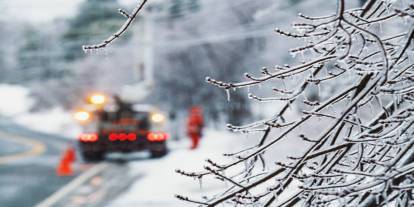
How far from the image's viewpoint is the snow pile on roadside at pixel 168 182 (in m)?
11.7

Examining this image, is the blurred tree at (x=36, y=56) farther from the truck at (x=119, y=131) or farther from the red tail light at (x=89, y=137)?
the red tail light at (x=89, y=137)

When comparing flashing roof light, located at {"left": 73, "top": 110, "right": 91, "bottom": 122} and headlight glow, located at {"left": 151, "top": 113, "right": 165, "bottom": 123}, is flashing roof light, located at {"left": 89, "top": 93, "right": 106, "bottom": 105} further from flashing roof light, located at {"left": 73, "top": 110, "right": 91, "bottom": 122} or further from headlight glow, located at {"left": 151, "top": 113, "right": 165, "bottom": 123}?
headlight glow, located at {"left": 151, "top": 113, "right": 165, "bottom": 123}

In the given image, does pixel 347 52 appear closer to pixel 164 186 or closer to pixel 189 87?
pixel 164 186

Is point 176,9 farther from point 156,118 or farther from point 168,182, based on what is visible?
point 168,182

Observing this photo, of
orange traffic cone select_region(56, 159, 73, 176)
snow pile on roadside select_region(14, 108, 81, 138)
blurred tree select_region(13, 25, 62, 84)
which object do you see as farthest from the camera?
blurred tree select_region(13, 25, 62, 84)

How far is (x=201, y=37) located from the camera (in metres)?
29.0

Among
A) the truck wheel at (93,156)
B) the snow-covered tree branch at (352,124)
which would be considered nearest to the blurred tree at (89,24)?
the truck wheel at (93,156)

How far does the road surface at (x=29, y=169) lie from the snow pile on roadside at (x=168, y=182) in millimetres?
1616

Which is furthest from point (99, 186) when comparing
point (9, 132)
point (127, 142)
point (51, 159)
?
point (9, 132)

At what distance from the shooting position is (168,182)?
13477mm

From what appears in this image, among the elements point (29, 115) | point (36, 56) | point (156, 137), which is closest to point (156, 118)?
point (156, 137)

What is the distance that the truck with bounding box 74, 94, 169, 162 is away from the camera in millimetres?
17312

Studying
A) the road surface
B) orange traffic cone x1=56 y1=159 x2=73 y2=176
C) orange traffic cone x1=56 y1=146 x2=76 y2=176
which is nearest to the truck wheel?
the road surface

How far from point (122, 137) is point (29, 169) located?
235cm
